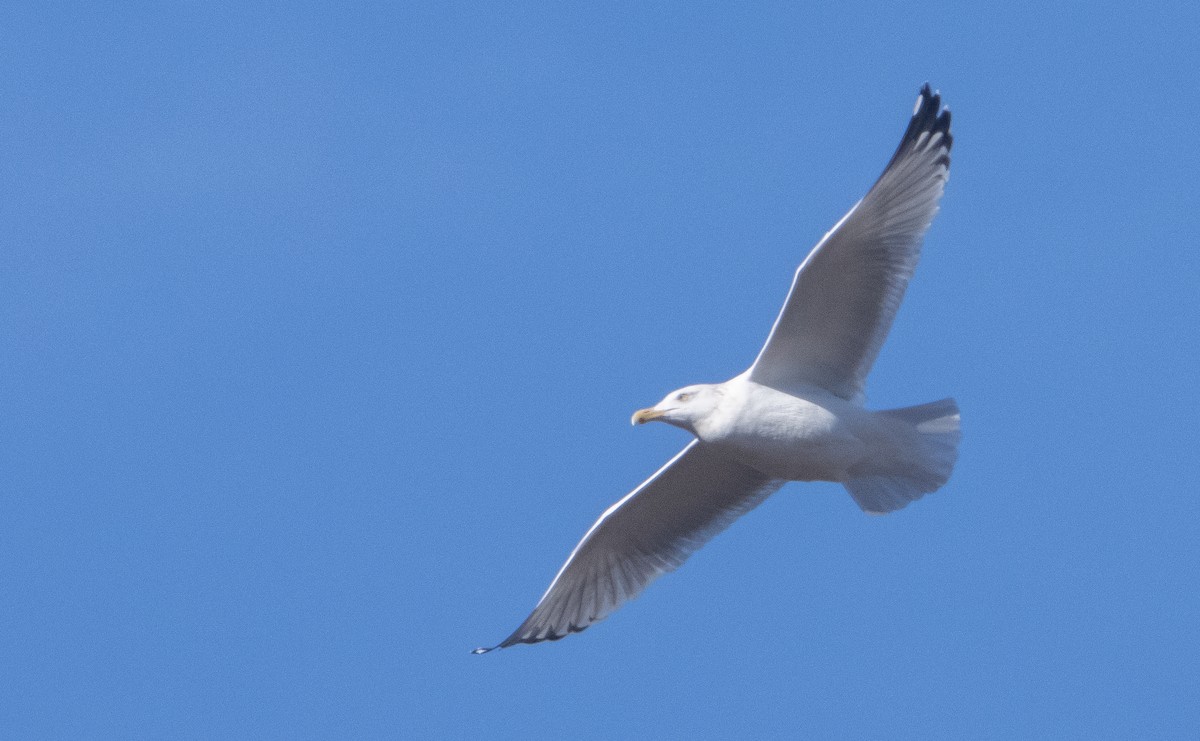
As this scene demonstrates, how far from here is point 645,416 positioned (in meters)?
11.0

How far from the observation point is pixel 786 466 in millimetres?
10945

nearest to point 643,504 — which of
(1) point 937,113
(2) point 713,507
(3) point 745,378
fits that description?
(2) point 713,507

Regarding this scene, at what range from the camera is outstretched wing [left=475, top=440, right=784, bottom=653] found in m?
11.6

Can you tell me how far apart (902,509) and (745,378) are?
45.9 inches

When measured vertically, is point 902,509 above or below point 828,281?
below

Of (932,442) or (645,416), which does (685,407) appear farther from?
(932,442)

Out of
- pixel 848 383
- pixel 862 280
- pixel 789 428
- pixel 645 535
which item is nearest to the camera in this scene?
pixel 789 428

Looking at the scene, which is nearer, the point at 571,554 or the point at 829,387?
the point at 829,387

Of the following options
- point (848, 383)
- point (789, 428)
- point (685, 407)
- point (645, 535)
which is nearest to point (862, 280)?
point (848, 383)

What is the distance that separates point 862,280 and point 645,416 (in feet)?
4.80

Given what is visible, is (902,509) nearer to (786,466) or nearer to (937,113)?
(786,466)

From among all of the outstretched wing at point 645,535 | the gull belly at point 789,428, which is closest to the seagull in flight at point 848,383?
the gull belly at point 789,428

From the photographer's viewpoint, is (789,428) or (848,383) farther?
(848,383)

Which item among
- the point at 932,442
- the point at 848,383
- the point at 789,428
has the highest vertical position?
the point at 848,383
